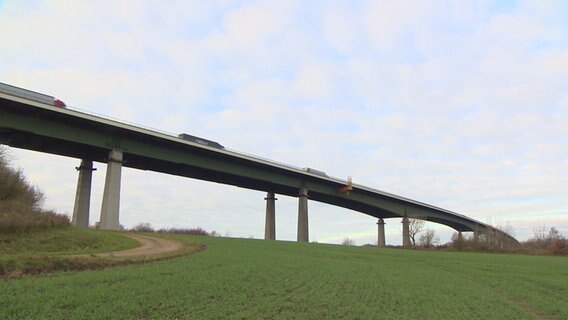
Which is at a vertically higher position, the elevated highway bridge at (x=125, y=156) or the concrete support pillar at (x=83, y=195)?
the elevated highway bridge at (x=125, y=156)

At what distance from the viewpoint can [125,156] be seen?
201 feet

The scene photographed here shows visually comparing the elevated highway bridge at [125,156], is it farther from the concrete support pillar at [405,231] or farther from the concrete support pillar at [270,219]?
the concrete support pillar at [405,231]

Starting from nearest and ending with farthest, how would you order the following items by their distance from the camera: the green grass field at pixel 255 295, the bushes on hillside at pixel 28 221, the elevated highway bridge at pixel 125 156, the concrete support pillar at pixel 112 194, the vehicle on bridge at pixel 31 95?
the green grass field at pixel 255 295, the bushes on hillside at pixel 28 221, the vehicle on bridge at pixel 31 95, the elevated highway bridge at pixel 125 156, the concrete support pillar at pixel 112 194

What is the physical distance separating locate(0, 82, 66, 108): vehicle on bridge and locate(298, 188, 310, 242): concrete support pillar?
48.8 meters

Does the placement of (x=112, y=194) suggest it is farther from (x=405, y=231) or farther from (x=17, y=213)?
(x=405, y=231)

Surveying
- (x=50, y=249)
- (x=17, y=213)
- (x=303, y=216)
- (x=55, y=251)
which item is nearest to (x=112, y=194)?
(x=17, y=213)

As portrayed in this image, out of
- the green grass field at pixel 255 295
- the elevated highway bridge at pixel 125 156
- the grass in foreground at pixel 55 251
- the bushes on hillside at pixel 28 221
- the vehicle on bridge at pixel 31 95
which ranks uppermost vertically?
the vehicle on bridge at pixel 31 95

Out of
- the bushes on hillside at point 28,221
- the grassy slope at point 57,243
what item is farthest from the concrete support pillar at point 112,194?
the grassy slope at point 57,243

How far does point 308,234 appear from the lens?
298 feet

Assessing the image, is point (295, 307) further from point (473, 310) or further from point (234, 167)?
point (234, 167)

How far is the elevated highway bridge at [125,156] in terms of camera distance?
48531mm

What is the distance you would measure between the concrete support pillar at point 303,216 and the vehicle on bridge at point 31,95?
160ft

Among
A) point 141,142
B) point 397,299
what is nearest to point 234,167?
point 141,142

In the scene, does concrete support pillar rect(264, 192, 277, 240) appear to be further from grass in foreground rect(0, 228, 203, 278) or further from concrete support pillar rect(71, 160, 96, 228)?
grass in foreground rect(0, 228, 203, 278)
